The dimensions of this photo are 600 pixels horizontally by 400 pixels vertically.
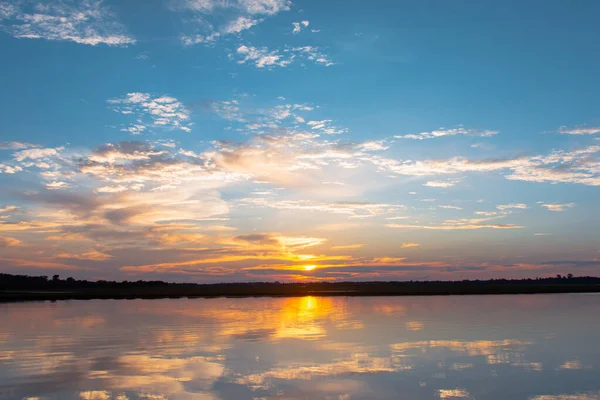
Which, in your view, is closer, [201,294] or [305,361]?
[305,361]

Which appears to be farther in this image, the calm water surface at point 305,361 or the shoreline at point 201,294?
the shoreline at point 201,294

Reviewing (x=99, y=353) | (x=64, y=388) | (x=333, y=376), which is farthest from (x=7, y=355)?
(x=333, y=376)

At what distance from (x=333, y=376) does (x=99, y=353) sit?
38.6ft

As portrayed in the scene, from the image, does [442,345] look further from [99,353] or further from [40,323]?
[40,323]

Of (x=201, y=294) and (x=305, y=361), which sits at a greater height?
(x=305, y=361)

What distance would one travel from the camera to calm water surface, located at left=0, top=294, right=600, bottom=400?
1606cm

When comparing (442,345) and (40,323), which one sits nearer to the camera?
(442,345)

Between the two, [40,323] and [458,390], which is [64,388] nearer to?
[458,390]

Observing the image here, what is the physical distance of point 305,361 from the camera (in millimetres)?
21219

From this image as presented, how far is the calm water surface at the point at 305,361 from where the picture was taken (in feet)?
52.7

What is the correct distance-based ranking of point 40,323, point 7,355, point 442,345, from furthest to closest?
point 40,323 → point 442,345 → point 7,355

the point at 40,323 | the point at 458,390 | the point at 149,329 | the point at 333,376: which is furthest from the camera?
the point at 40,323

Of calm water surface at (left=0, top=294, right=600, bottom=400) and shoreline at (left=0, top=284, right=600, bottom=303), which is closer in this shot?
calm water surface at (left=0, top=294, right=600, bottom=400)

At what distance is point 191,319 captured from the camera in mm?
41406
